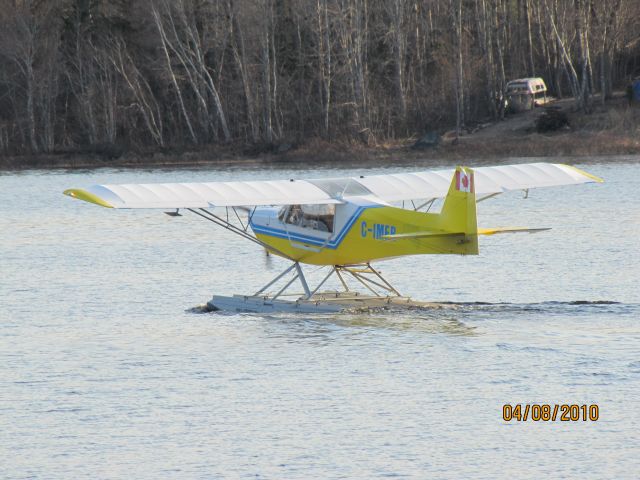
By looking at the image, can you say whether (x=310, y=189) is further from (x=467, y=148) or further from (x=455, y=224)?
(x=467, y=148)

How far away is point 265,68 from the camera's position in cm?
5344

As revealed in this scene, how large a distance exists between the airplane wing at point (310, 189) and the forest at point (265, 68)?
1313 inches

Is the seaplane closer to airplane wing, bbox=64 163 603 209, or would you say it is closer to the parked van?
airplane wing, bbox=64 163 603 209

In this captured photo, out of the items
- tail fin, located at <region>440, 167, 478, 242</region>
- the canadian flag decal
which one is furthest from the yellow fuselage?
the canadian flag decal

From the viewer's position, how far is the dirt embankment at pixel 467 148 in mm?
46438

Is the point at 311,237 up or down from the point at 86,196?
down

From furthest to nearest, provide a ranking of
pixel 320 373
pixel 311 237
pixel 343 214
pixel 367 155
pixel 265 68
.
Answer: pixel 265 68, pixel 367 155, pixel 311 237, pixel 343 214, pixel 320 373

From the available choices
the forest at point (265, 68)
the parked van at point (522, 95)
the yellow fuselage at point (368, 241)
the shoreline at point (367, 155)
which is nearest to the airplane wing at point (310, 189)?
the yellow fuselage at point (368, 241)
